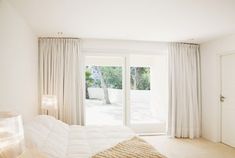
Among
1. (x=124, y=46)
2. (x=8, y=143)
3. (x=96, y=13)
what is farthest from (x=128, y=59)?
(x=8, y=143)

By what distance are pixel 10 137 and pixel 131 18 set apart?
8.52ft

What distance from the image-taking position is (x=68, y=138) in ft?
9.77

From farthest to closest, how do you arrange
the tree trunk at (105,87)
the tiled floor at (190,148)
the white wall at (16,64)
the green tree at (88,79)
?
1. the tree trunk at (105,87)
2. the green tree at (88,79)
3. the tiled floor at (190,148)
4. the white wall at (16,64)

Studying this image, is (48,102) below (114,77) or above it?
below

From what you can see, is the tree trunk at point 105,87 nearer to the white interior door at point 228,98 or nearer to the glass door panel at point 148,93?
the glass door panel at point 148,93

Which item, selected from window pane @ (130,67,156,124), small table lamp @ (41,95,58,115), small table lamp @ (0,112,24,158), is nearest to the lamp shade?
small table lamp @ (41,95,58,115)

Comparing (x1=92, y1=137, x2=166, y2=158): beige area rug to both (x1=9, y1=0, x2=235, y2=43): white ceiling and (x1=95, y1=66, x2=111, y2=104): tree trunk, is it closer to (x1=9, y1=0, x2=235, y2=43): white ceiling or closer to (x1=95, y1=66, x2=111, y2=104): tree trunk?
(x1=9, y1=0, x2=235, y2=43): white ceiling

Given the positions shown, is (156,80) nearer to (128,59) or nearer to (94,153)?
(128,59)

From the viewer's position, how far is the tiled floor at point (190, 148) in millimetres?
4125

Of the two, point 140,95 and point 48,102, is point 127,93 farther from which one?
point 48,102

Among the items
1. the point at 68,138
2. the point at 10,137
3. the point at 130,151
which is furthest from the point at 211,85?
the point at 10,137

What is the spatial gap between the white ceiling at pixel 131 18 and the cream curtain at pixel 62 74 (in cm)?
37

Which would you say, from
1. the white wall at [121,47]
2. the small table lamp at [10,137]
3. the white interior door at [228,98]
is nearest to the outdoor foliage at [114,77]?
the white wall at [121,47]

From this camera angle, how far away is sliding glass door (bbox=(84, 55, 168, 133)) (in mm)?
5238
